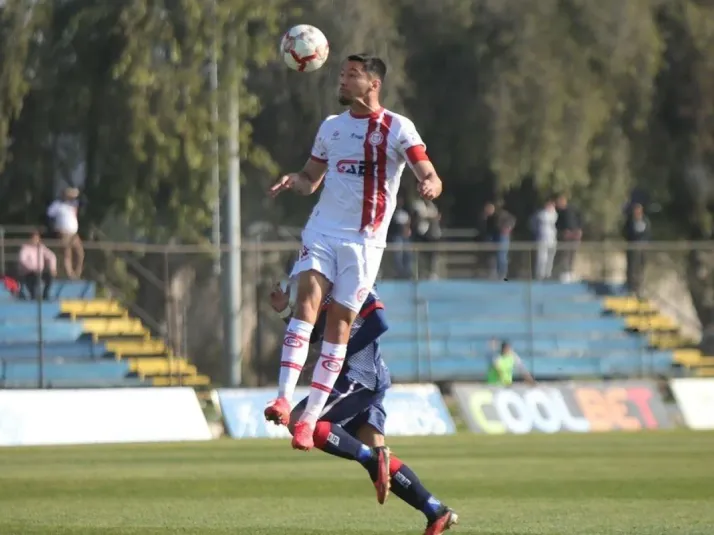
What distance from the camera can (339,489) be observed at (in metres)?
14.6

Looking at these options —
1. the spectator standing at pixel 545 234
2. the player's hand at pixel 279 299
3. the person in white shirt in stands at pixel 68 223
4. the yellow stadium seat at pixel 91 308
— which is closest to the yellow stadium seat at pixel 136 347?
the yellow stadium seat at pixel 91 308

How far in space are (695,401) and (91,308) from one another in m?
9.71

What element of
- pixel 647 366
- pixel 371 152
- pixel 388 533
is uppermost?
pixel 371 152

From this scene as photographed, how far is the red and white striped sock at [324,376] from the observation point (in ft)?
33.8

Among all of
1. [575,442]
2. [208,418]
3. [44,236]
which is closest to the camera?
[575,442]

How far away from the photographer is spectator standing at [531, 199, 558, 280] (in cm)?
3322

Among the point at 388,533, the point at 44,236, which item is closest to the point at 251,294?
the point at 44,236

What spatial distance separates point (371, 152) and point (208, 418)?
53.0 ft

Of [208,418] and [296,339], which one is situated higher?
[296,339]

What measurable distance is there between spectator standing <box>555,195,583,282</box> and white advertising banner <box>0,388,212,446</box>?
1214 centimetres

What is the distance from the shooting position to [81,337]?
94.9ft

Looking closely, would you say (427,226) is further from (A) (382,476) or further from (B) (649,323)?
(A) (382,476)

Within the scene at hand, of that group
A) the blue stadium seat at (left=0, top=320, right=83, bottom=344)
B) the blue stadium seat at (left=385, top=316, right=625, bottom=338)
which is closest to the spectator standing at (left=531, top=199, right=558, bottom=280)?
the blue stadium seat at (left=385, top=316, right=625, bottom=338)

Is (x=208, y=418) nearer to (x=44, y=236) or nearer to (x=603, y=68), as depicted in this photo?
(x=44, y=236)
